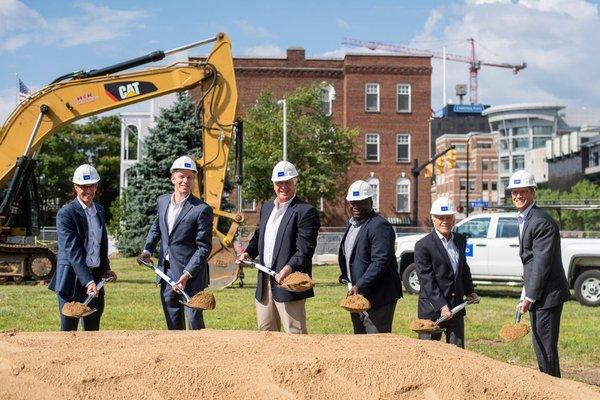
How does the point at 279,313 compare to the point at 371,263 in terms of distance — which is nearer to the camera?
the point at 371,263

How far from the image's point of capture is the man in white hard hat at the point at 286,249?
7820 millimetres

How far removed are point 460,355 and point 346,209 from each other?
4834cm

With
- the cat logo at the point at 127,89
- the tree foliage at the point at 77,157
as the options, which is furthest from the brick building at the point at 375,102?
the cat logo at the point at 127,89

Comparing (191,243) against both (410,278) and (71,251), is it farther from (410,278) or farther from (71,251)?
(410,278)

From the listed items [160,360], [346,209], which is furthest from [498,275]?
[346,209]

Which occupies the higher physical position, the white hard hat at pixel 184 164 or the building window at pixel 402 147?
the building window at pixel 402 147

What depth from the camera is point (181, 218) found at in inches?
313

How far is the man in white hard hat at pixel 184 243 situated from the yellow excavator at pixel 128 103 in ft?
34.8

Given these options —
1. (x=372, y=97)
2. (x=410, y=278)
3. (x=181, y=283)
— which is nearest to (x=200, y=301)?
(x=181, y=283)

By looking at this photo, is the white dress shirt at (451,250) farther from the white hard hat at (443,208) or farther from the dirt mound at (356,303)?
the dirt mound at (356,303)

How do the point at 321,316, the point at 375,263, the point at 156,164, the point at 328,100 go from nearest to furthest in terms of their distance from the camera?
1. the point at 375,263
2. the point at 321,316
3. the point at 156,164
4. the point at 328,100

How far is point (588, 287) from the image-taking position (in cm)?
1808

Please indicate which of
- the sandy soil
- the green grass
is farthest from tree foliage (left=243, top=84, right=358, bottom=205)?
the sandy soil

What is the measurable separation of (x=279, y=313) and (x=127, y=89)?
12.4 m
